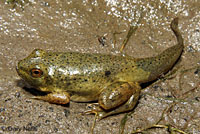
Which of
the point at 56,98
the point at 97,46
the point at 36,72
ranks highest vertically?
the point at 97,46

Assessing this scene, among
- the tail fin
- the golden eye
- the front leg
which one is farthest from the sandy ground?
the golden eye

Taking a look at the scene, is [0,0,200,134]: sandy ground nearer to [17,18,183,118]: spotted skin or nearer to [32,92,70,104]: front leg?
[32,92,70,104]: front leg

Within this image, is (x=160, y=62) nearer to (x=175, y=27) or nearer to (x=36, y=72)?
(x=175, y=27)

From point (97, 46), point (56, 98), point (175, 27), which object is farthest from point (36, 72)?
point (175, 27)

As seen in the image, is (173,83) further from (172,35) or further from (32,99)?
(32,99)

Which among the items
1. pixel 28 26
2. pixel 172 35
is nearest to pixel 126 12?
pixel 172 35
